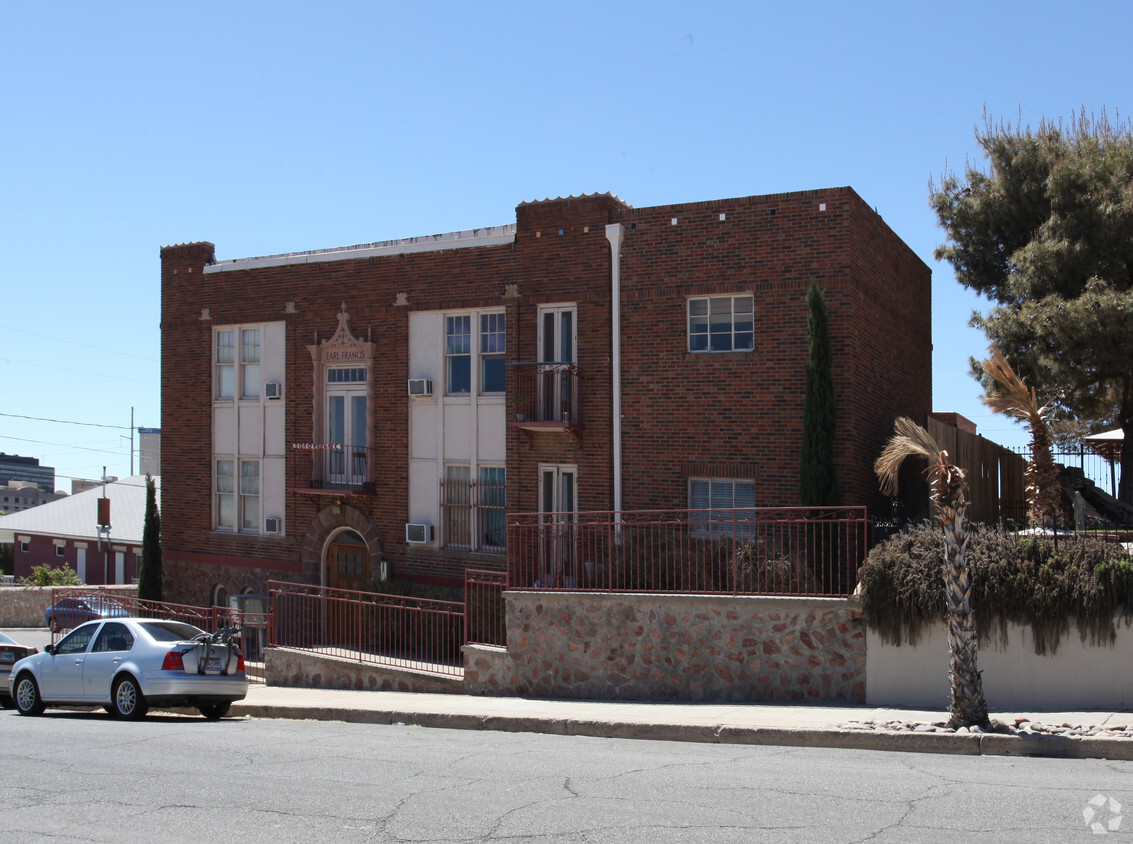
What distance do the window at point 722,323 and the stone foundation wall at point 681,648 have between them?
602 centimetres

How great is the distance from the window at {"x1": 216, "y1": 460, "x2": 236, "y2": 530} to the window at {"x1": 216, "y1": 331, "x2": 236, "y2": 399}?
5.21 feet

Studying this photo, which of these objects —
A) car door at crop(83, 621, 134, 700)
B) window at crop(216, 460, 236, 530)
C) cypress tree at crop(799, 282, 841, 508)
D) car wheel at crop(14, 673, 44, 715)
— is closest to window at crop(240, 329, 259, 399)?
window at crop(216, 460, 236, 530)

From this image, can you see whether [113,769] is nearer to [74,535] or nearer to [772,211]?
[772,211]

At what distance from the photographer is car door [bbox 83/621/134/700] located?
14555mm

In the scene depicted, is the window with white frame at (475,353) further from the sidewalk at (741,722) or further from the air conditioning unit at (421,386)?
the sidewalk at (741,722)

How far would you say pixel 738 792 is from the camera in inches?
325

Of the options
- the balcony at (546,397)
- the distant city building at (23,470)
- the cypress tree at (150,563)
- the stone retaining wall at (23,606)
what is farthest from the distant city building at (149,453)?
the distant city building at (23,470)

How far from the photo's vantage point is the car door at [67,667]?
14.9m

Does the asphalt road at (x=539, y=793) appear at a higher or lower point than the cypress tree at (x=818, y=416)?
lower

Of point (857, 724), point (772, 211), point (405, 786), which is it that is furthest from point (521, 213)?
point (405, 786)

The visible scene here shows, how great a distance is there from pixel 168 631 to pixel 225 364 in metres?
10.7

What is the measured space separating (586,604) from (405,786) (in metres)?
6.11

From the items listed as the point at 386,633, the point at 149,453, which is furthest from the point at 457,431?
the point at 149,453

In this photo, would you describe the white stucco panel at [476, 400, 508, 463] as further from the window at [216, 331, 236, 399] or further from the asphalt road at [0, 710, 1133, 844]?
the asphalt road at [0, 710, 1133, 844]
